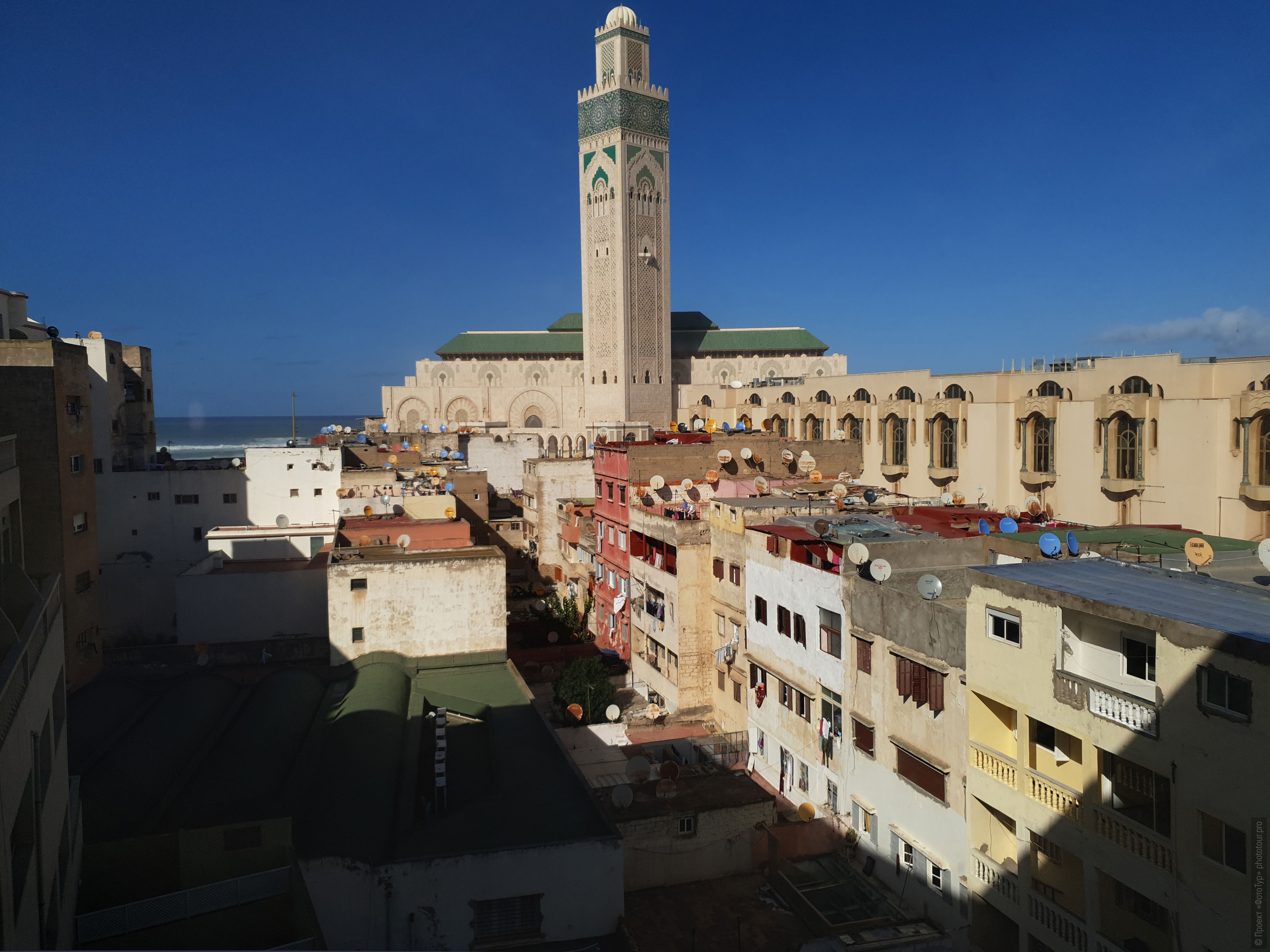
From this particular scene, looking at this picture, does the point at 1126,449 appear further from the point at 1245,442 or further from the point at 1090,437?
the point at 1245,442

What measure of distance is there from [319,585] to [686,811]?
1226cm

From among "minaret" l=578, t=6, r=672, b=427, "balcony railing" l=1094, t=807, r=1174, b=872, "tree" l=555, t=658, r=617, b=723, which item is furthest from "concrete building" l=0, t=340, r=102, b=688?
"minaret" l=578, t=6, r=672, b=427

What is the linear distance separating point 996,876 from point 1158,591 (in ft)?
13.5

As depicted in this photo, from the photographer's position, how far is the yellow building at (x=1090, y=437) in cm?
2231

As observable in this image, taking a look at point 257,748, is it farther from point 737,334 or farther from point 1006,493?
point 737,334

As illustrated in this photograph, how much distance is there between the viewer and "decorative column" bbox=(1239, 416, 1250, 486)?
2188 cm

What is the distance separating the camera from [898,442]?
34.9 metres

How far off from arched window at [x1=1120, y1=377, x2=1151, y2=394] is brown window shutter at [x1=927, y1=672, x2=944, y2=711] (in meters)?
17.2

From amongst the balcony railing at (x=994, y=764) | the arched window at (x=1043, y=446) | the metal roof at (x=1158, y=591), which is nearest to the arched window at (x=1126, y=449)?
the arched window at (x=1043, y=446)

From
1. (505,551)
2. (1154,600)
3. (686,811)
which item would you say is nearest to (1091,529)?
(1154,600)

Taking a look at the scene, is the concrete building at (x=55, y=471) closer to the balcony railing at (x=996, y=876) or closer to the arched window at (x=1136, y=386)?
the balcony railing at (x=996, y=876)

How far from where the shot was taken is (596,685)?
20375 mm

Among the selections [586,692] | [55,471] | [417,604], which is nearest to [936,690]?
[586,692]

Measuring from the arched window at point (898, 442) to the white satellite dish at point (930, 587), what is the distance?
2296cm
